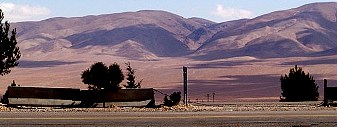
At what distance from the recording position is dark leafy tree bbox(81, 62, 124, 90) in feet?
93.3

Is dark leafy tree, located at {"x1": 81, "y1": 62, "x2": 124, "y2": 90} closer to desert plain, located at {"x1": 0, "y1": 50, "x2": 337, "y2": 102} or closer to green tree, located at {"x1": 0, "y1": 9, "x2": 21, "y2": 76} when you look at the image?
green tree, located at {"x1": 0, "y1": 9, "x2": 21, "y2": 76}

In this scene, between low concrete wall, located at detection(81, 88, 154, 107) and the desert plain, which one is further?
the desert plain

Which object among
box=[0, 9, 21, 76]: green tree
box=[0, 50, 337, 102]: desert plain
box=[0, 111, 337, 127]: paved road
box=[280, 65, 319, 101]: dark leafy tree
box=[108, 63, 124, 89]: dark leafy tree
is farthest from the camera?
box=[0, 50, 337, 102]: desert plain

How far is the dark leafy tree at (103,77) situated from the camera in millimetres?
28427

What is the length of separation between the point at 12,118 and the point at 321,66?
129 meters

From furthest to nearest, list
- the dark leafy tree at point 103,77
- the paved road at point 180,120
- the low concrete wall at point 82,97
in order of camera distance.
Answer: the dark leafy tree at point 103,77
the low concrete wall at point 82,97
the paved road at point 180,120

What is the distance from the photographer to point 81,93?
2773 centimetres

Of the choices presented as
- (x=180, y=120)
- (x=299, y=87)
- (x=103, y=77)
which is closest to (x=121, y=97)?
(x=103, y=77)

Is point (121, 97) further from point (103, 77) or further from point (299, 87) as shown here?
point (299, 87)

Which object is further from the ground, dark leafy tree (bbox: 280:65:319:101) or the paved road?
dark leafy tree (bbox: 280:65:319:101)

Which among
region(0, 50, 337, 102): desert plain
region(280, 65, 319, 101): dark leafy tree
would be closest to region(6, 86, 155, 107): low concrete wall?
region(280, 65, 319, 101): dark leafy tree

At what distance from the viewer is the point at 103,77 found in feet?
94.4

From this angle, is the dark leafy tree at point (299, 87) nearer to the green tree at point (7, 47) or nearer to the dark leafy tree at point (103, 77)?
→ the dark leafy tree at point (103, 77)

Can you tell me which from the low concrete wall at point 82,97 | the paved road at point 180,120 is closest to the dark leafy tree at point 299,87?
the low concrete wall at point 82,97
